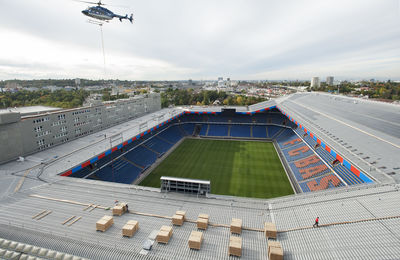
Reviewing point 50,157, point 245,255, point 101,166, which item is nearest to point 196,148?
point 101,166

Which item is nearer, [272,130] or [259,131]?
[272,130]

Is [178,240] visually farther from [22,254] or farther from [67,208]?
[67,208]

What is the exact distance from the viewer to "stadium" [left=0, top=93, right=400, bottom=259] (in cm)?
977

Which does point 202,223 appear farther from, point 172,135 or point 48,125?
point 172,135

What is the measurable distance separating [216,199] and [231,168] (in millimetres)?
15837

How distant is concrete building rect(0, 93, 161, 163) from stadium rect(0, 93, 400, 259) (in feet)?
4.59

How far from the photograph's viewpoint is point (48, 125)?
79.7 ft

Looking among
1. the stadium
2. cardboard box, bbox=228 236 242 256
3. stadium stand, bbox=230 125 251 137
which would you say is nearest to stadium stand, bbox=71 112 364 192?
stadium stand, bbox=230 125 251 137

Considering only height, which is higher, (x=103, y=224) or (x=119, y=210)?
(x=103, y=224)

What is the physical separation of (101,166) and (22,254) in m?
16.5

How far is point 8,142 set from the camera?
798 inches

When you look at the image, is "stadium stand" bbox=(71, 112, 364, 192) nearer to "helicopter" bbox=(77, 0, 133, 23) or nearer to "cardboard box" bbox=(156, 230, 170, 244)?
"cardboard box" bbox=(156, 230, 170, 244)

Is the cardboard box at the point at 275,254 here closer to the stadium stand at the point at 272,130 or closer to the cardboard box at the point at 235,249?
the cardboard box at the point at 235,249

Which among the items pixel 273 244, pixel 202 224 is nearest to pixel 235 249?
pixel 273 244
